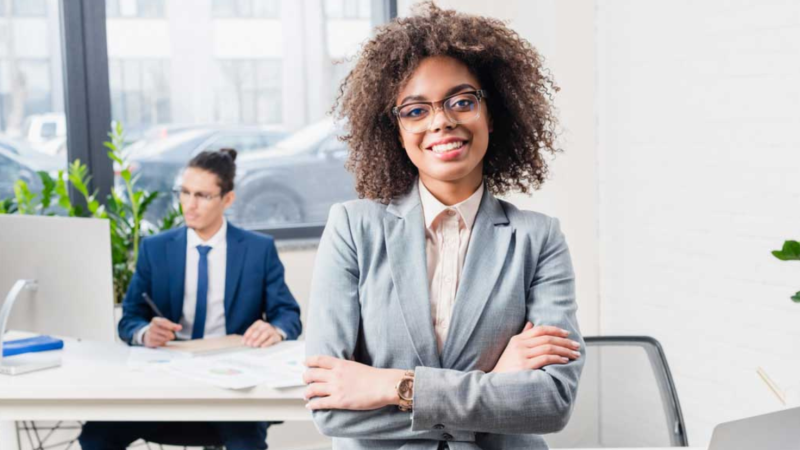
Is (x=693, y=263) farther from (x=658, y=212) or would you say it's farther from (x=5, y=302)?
(x=5, y=302)

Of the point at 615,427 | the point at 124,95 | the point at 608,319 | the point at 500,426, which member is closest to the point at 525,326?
the point at 500,426

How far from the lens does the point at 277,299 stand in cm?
320

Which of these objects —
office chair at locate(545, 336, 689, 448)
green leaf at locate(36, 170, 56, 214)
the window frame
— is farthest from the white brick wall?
green leaf at locate(36, 170, 56, 214)

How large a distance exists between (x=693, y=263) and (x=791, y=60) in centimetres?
87

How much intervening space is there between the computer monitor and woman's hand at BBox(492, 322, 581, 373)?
1.38m

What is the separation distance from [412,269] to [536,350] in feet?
0.85

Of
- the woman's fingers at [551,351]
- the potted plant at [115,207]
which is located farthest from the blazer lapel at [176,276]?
the woman's fingers at [551,351]

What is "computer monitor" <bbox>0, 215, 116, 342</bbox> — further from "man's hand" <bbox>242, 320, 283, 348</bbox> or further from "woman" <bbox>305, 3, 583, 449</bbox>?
"woman" <bbox>305, 3, 583, 449</bbox>

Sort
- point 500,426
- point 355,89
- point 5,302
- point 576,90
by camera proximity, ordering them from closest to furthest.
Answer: point 500,426 → point 355,89 → point 5,302 → point 576,90

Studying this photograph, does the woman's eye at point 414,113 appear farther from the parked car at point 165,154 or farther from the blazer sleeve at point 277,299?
the parked car at point 165,154

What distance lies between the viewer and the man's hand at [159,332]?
2.85 meters

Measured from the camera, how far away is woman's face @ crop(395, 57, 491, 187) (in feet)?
5.40

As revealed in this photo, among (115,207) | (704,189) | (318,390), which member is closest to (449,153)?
(318,390)

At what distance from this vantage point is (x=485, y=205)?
1727 millimetres
